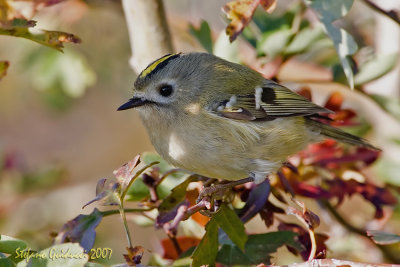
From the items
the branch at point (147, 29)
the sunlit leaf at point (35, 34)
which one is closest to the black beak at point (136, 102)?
the branch at point (147, 29)

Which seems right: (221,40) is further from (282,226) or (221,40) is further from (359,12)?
(359,12)

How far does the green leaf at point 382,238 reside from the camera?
0.95 m

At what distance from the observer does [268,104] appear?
1473 mm

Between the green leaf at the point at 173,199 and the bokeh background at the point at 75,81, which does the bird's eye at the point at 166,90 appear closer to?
the bokeh background at the point at 75,81

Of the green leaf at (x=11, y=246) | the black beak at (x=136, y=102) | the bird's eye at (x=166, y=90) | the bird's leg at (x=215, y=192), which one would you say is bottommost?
the bird's leg at (x=215, y=192)

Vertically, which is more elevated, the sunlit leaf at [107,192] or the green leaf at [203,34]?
the green leaf at [203,34]

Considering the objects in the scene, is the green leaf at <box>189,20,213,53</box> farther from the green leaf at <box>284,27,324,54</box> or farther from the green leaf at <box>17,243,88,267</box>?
the green leaf at <box>17,243,88,267</box>

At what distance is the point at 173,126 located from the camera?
1345 mm

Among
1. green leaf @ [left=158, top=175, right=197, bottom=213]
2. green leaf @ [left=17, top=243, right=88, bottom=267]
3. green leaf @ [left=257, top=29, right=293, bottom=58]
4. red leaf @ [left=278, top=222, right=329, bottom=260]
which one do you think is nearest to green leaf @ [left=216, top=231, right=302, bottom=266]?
red leaf @ [left=278, top=222, right=329, bottom=260]

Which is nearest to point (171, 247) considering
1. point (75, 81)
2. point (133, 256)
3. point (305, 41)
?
point (133, 256)

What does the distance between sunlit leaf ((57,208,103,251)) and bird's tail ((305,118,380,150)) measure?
744mm

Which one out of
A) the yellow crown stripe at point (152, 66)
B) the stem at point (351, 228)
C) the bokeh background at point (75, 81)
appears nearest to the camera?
the yellow crown stripe at point (152, 66)

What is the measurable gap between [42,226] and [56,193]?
0.60 m

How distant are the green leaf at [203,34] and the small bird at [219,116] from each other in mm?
62
